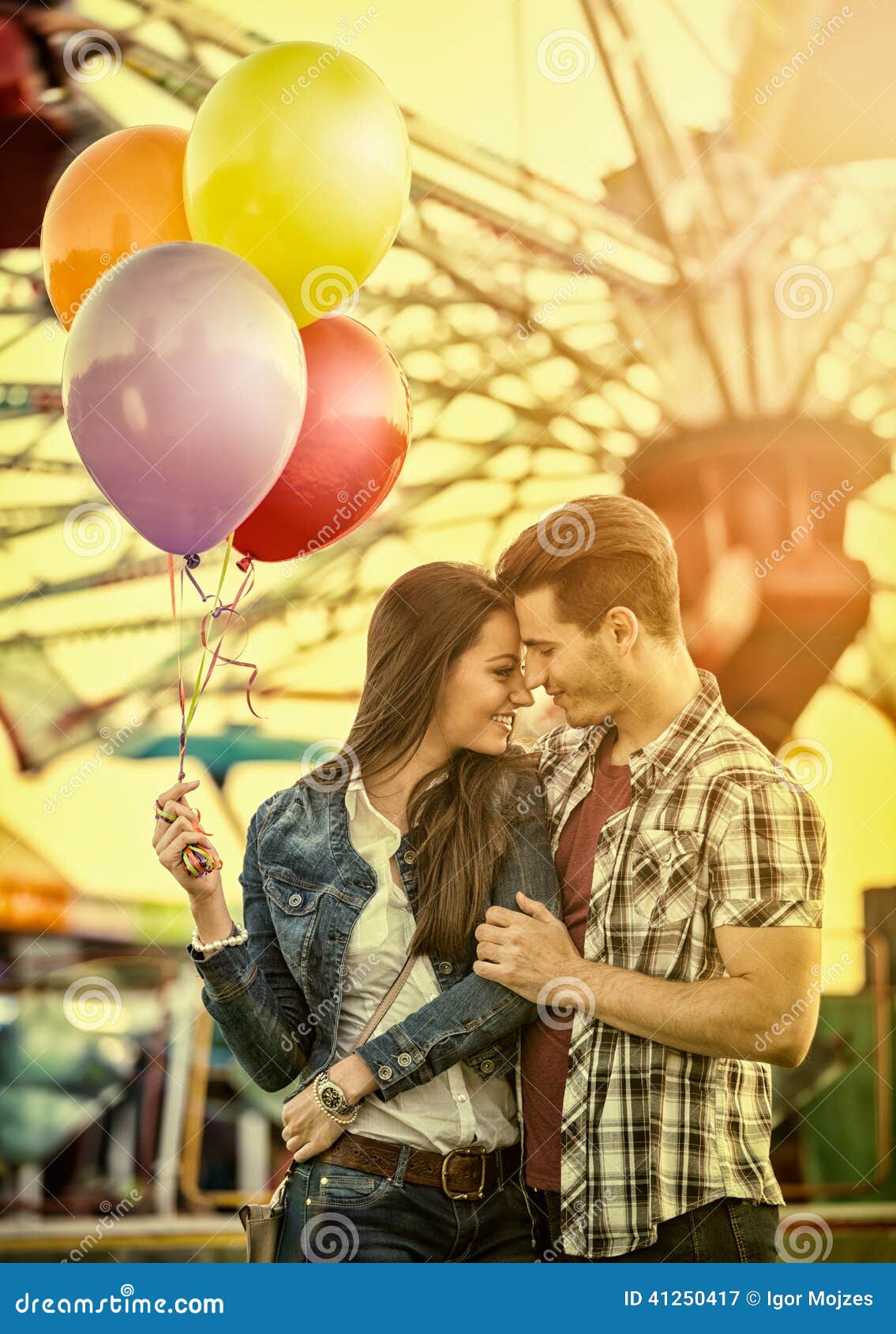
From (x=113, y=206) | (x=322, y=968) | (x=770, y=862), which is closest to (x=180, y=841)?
(x=322, y=968)

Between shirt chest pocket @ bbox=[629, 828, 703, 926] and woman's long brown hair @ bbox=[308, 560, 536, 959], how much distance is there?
0.71 feet

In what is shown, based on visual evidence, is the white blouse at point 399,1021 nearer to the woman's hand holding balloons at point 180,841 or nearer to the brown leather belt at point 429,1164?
the brown leather belt at point 429,1164

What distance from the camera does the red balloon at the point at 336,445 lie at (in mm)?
2137

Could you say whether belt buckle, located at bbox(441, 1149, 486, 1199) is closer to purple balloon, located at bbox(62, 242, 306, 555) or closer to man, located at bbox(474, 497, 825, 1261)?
man, located at bbox(474, 497, 825, 1261)

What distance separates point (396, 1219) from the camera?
1.82 meters

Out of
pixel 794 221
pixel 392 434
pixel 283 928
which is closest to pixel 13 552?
pixel 392 434

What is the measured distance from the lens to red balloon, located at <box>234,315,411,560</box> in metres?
2.14

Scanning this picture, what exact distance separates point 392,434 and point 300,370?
0.29 m

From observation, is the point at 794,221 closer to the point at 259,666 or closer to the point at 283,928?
the point at 259,666

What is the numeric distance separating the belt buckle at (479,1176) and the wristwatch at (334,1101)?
16cm

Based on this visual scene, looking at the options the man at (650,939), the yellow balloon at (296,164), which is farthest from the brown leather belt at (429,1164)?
the yellow balloon at (296,164)

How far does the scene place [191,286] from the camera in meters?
1.86

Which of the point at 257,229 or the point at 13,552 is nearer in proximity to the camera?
the point at 257,229

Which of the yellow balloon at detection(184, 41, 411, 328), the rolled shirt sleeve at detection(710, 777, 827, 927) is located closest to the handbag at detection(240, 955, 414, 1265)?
the rolled shirt sleeve at detection(710, 777, 827, 927)
